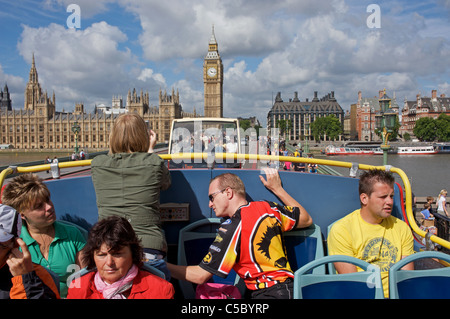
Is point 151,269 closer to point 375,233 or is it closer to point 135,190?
point 135,190

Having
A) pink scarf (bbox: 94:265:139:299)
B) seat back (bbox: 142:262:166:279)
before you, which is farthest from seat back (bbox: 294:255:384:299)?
pink scarf (bbox: 94:265:139:299)

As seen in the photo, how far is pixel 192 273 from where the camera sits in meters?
2.69

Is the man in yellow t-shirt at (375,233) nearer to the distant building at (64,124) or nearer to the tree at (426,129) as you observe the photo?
the distant building at (64,124)

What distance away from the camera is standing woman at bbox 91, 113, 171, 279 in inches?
108

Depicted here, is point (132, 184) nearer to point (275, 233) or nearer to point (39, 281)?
point (39, 281)

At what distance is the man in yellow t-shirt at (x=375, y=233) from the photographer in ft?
9.75

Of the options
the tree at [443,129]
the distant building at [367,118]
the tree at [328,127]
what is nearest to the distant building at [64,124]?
the tree at [328,127]

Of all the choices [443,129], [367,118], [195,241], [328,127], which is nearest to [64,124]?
[328,127]

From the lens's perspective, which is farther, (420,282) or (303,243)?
(303,243)

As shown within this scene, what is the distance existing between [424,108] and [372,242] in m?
125

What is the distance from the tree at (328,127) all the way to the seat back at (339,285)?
122 meters

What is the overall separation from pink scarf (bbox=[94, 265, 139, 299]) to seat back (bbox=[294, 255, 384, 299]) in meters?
0.98

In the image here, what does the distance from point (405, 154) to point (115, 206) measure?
74767 mm

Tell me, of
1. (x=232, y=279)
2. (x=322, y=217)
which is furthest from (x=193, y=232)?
(x=322, y=217)
